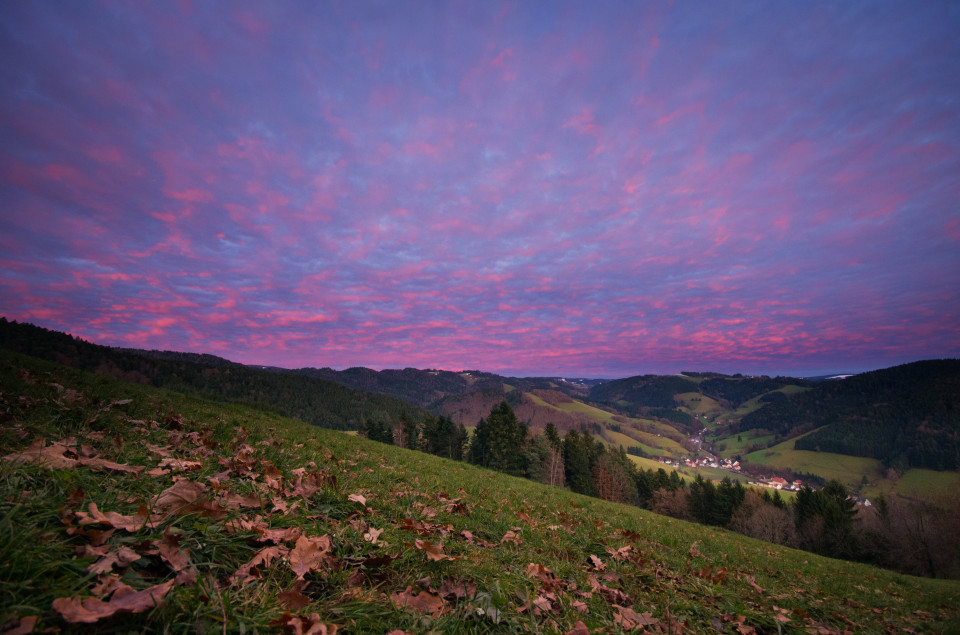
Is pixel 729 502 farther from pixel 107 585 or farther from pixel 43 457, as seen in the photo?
pixel 43 457

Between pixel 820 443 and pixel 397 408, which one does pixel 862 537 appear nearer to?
pixel 397 408

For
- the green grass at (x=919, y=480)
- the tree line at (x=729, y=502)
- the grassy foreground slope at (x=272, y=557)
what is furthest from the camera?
the green grass at (x=919, y=480)

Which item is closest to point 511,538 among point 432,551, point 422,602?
point 432,551

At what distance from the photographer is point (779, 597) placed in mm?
5125

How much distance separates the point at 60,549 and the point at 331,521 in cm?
195

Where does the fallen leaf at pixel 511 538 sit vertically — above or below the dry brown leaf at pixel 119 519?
below

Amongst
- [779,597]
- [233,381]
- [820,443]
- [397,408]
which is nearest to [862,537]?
[779,597]

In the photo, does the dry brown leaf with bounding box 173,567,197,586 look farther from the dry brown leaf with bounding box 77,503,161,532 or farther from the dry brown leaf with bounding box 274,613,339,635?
the dry brown leaf with bounding box 274,613,339,635

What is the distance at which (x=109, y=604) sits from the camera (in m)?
1.40

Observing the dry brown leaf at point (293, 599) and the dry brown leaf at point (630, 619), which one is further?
the dry brown leaf at point (630, 619)

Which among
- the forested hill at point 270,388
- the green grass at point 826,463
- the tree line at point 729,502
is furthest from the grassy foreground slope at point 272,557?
the green grass at point 826,463

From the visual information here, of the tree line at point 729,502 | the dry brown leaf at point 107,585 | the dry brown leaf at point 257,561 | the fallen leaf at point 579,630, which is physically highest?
the dry brown leaf at point 107,585

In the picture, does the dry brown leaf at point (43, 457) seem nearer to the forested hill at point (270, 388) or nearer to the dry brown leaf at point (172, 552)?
the dry brown leaf at point (172, 552)

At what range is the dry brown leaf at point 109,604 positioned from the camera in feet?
4.29
